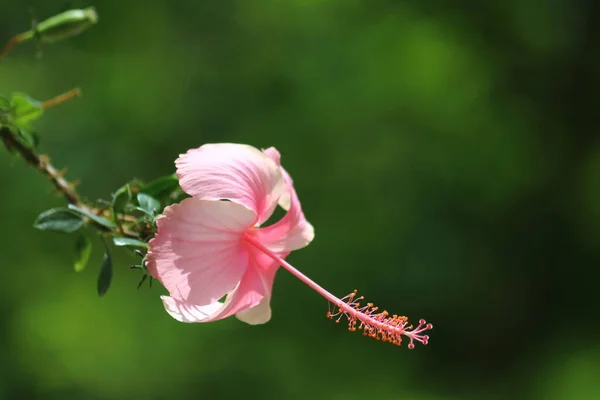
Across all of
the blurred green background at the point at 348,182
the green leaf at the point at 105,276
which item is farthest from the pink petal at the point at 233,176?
the blurred green background at the point at 348,182

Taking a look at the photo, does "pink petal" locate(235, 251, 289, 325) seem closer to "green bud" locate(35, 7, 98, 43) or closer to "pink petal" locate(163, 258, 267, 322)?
"pink petal" locate(163, 258, 267, 322)

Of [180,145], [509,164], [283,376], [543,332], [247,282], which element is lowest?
[283,376]

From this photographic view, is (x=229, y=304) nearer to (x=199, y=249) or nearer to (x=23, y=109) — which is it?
(x=199, y=249)

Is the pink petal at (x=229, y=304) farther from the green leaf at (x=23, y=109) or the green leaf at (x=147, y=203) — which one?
the green leaf at (x=23, y=109)

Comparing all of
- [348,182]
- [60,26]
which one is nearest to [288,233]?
[60,26]

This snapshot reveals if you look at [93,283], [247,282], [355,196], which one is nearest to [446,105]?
[355,196]

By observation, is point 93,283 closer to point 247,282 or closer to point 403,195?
point 403,195
